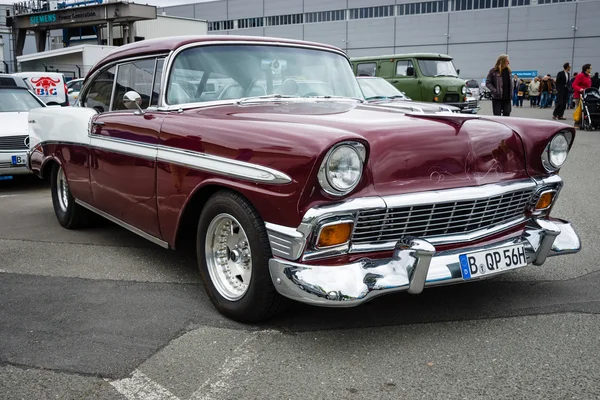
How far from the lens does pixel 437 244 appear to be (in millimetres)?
3158

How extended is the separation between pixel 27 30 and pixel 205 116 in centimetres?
4881

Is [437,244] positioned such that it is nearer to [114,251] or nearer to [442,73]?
[114,251]

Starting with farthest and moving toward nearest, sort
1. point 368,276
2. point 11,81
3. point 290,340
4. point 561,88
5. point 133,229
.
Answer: point 561,88 → point 11,81 → point 133,229 → point 290,340 → point 368,276

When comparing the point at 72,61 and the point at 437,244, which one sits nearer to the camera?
the point at 437,244

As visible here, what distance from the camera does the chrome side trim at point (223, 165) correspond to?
2982mm

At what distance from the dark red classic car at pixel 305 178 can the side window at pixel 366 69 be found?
12.2 meters

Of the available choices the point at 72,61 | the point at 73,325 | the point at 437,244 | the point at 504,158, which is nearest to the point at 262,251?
the point at 437,244

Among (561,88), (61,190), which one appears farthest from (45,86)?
(561,88)

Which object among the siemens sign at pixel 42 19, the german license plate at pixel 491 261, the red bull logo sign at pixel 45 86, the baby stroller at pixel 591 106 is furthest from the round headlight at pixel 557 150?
the siemens sign at pixel 42 19

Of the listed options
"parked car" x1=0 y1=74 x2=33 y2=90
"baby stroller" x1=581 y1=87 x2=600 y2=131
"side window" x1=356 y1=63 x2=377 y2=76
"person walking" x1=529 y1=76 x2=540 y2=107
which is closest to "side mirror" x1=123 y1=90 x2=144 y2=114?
"parked car" x1=0 y1=74 x2=33 y2=90

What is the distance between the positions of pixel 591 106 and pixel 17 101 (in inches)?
510

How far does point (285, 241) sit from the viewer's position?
292 centimetres

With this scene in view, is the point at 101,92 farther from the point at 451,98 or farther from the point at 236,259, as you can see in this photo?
the point at 451,98

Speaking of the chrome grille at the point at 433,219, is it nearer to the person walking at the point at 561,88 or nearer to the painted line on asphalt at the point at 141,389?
the painted line on asphalt at the point at 141,389
